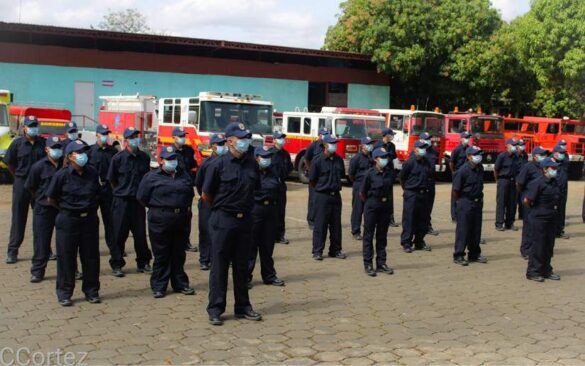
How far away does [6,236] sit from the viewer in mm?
11258

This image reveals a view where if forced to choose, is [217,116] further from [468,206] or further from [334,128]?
[468,206]

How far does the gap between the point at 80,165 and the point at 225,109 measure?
10.9 m

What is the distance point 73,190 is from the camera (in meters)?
7.18

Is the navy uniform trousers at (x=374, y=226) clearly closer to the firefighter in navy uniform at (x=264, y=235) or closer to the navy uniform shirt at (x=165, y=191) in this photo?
the firefighter in navy uniform at (x=264, y=235)

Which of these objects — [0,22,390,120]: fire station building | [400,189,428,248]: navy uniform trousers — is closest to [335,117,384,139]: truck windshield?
[0,22,390,120]: fire station building

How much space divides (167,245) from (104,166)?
251 cm

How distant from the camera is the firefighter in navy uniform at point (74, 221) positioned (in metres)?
7.18

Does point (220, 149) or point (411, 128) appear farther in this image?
point (411, 128)

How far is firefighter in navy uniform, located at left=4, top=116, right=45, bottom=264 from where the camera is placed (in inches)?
360

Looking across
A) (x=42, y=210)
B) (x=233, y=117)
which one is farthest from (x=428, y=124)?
(x=42, y=210)

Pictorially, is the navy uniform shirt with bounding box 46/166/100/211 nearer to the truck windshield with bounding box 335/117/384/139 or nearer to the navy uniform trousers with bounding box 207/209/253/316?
the navy uniform trousers with bounding box 207/209/253/316

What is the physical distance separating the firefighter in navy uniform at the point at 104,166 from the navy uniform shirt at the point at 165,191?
1.62 m

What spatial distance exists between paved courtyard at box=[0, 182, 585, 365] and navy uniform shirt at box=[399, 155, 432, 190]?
1483 millimetres

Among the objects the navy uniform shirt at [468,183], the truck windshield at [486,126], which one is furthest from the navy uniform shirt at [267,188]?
the truck windshield at [486,126]
